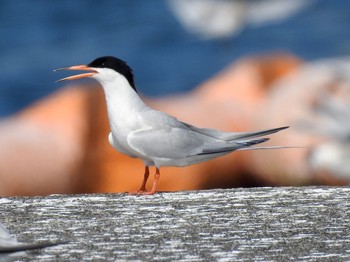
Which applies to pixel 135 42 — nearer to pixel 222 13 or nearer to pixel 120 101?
pixel 222 13

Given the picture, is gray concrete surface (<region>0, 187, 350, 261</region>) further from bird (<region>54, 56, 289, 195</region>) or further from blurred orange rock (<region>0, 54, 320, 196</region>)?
blurred orange rock (<region>0, 54, 320, 196</region>)

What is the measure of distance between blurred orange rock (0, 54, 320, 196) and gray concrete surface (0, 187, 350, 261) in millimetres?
5433

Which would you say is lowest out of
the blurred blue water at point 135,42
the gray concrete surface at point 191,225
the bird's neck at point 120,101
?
the gray concrete surface at point 191,225

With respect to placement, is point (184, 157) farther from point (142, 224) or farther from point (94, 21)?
point (94, 21)

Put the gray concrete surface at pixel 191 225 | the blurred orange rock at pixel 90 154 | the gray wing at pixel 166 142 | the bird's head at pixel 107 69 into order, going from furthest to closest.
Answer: the blurred orange rock at pixel 90 154, the bird's head at pixel 107 69, the gray wing at pixel 166 142, the gray concrete surface at pixel 191 225

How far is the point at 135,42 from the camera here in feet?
87.4

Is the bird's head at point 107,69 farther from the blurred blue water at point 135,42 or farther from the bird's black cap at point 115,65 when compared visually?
the blurred blue water at point 135,42

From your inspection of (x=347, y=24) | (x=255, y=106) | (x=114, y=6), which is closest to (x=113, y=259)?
(x=255, y=106)

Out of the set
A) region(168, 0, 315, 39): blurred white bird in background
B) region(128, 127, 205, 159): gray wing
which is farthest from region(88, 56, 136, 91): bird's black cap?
region(168, 0, 315, 39): blurred white bird in background

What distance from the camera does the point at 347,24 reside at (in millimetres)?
27609

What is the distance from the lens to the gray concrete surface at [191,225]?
402 centimetres

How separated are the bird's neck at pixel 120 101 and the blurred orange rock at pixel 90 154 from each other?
4.72m

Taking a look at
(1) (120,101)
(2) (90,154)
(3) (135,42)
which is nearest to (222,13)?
(3) (135,42)

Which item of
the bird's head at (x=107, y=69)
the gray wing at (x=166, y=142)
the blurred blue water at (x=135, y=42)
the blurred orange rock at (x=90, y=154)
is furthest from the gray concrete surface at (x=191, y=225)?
the blurred blue water at (x=135, y=42)
